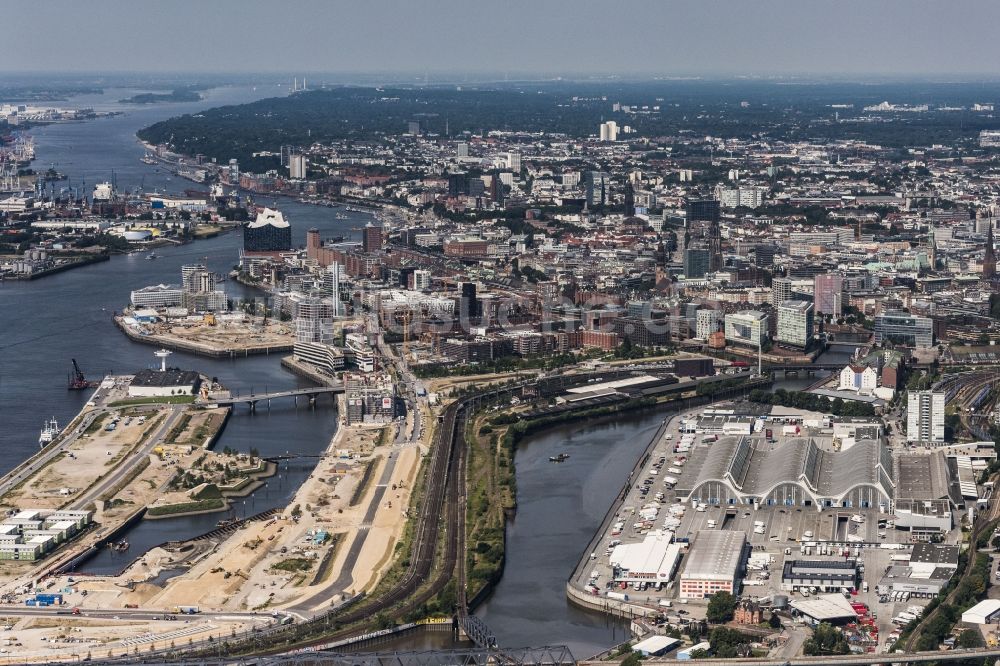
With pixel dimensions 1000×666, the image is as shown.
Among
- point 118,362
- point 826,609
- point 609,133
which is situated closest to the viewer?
point 826,609

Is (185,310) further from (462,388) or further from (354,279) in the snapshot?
(462,388)

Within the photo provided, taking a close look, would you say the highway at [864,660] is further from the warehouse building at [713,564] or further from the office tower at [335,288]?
the office tower at [335,288]

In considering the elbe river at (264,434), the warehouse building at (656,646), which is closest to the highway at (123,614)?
the elbe river at (264,434)

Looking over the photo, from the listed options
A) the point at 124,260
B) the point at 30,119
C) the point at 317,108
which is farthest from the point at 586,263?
the point at 317,108

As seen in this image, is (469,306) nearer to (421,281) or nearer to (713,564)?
(421,281)

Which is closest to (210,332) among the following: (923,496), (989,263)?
(923,496)

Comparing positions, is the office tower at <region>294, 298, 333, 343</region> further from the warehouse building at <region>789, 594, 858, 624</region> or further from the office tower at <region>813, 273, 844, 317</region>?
the warehouse building at <region>789, 594, 858, 624</region>
